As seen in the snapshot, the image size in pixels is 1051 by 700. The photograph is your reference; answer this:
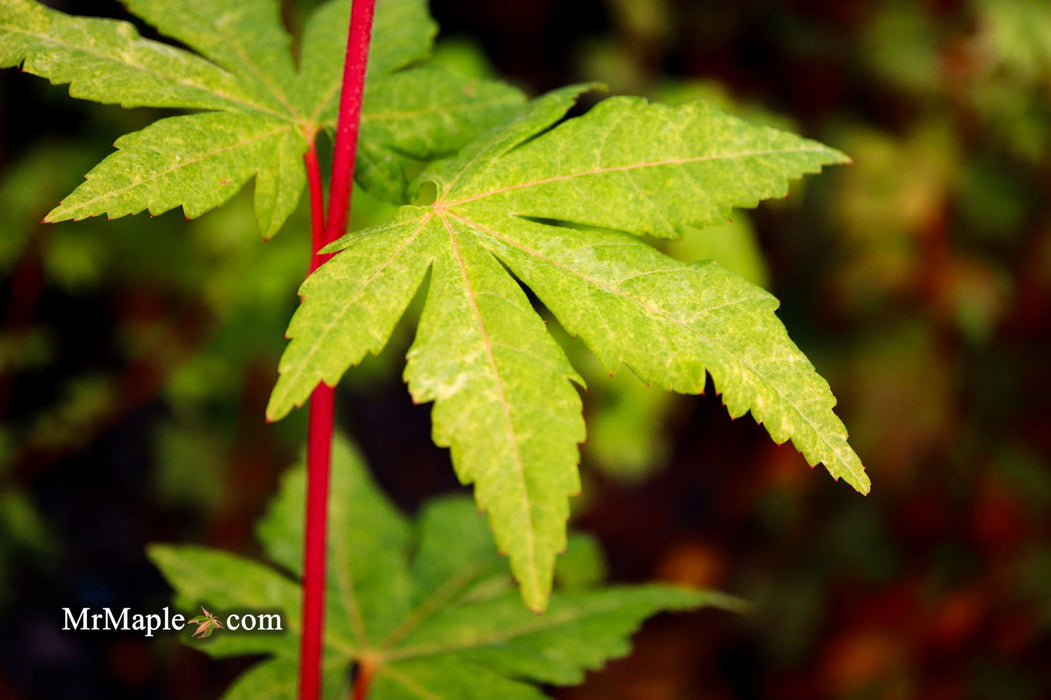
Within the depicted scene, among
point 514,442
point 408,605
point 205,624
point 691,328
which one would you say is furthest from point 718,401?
point 514,442

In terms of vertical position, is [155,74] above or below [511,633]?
above

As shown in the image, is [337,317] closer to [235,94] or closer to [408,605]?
[235,94]

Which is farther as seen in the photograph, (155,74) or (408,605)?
(408,605)

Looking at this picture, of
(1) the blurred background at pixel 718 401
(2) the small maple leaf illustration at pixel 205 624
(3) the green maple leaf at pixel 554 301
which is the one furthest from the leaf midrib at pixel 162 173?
(1) the blurred background at pixel 718 401

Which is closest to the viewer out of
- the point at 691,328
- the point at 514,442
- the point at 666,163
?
the point at 514,442

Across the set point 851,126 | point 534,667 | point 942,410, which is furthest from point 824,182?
point 534,667

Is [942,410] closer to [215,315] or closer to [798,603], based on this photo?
[798,603]

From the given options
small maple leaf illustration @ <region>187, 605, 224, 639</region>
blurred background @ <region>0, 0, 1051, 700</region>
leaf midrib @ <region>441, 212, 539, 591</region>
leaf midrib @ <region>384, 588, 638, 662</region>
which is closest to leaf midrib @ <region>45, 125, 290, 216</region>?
leaf midrib @ <region>441, 212, 539, 591</region>
